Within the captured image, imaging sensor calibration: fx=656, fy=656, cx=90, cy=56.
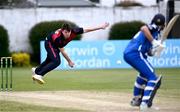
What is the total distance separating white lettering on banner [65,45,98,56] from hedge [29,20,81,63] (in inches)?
274

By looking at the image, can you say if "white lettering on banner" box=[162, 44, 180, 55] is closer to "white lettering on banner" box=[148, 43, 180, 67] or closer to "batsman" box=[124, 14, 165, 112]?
"white lettering on banner" box=[148, 43, 180, 67]

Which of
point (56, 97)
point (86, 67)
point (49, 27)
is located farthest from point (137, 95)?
point (49, 27)

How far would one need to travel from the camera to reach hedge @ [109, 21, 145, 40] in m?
46.0

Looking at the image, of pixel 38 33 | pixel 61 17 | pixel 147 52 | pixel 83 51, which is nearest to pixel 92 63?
pixel 83 51

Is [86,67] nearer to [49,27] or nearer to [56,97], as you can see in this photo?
[49,27]

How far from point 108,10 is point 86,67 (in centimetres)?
1113

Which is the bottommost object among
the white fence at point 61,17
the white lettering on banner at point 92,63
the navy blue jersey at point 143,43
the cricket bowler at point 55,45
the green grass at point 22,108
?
the white lettering on banner at point 92,63

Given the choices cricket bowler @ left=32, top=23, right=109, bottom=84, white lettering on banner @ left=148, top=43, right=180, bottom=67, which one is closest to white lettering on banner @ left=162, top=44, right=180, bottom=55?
white lettering on banner @ left=148, top=43, right=180, bottom=67

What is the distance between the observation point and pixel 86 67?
123 feet

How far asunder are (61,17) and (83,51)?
378 inches

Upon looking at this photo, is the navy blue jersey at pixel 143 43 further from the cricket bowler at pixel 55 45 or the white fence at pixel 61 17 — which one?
the white fence at pixel 61 17

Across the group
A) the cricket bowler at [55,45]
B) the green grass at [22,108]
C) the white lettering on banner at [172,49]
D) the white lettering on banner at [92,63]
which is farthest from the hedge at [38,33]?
the green grass at [22,108]

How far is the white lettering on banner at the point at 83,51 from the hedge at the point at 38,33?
697 cm

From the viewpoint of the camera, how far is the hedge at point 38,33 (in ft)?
147
